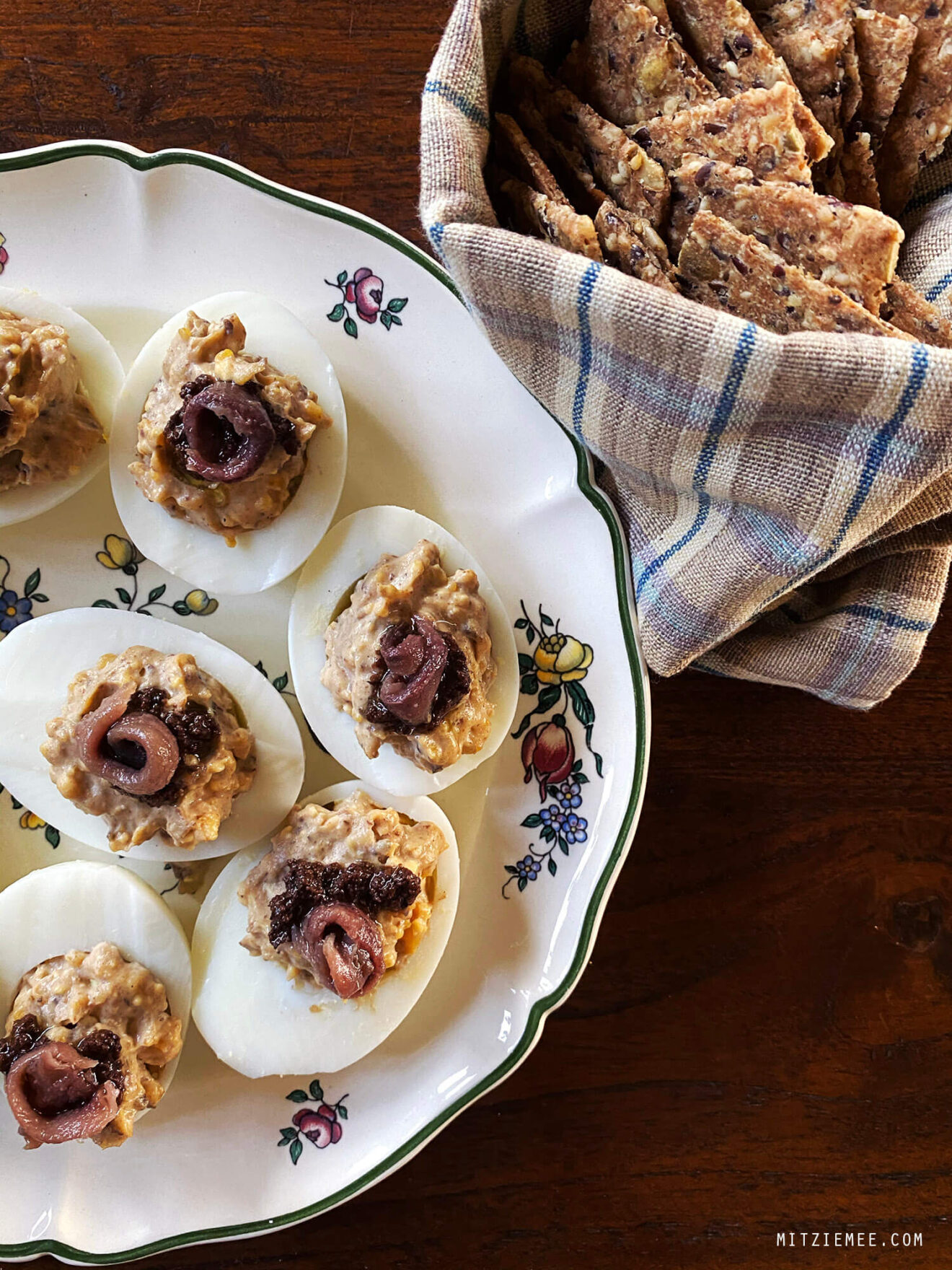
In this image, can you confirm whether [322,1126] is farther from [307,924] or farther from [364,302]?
[364,302]

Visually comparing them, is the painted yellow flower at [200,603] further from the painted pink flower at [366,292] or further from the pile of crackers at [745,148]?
the pile of crackers at [745,148]

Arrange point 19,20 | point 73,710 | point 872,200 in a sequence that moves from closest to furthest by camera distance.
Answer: point 872,200, point 73,710, point 19,20

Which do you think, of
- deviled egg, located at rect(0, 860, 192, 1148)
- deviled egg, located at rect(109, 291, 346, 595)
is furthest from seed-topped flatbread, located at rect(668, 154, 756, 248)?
deviled egg, located at rect(0, 860, 192, 1148)

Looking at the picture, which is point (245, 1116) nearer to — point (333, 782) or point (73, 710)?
point (333, 782)

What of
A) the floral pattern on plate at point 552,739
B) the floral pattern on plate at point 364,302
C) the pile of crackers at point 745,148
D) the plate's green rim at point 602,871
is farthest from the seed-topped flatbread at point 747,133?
the floral pattern on plate at point 552,739


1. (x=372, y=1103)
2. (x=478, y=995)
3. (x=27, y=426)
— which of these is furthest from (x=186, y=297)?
(x=372, y=1103)

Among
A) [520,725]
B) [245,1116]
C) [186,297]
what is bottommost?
[245,1116]
